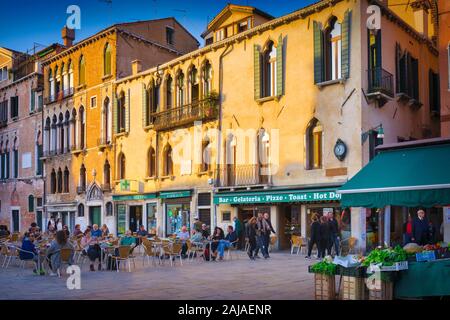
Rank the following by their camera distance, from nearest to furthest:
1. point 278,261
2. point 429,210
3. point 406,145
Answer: point 406,145
point 278,261
point 429,210

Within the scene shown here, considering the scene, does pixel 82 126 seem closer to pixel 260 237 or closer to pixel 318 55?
pixel 318 55

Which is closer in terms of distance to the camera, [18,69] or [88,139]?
[88,139]

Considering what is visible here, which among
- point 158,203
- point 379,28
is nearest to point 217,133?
point 158,203

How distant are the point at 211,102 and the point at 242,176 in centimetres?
374

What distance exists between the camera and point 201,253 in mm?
19828

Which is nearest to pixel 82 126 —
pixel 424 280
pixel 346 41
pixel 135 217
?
pixel 135 217

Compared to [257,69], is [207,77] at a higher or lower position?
higher

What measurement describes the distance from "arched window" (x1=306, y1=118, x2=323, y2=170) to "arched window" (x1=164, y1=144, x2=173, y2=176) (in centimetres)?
856

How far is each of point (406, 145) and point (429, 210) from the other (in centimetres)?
1281

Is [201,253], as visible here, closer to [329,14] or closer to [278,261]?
[278,261]

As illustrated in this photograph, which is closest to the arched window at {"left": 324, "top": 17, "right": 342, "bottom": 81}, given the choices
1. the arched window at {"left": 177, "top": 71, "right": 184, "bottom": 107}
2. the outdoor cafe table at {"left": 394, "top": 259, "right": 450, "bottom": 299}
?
the arched window at {"left": 177, "top": 71, "right": 184, "bottom": 107}

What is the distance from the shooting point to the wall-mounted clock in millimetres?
19891

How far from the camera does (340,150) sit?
1994 cm

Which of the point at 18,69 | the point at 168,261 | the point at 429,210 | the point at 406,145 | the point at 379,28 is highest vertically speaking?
the point at 18,69
